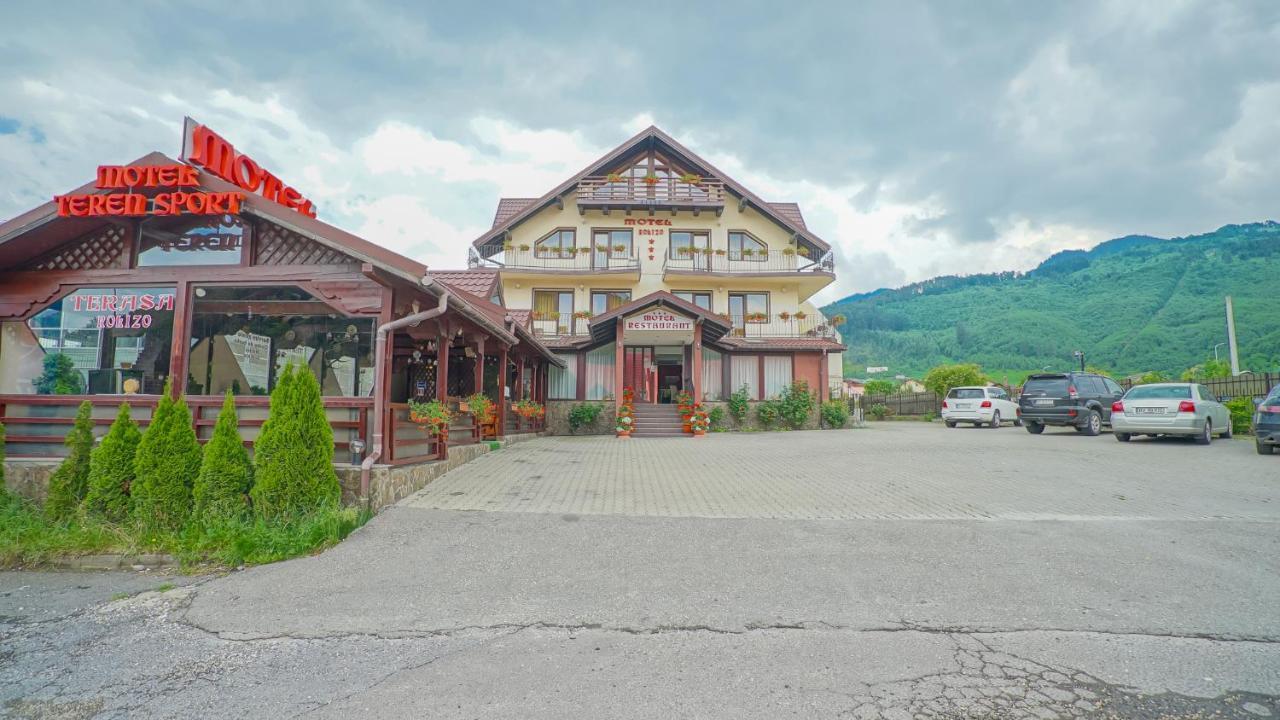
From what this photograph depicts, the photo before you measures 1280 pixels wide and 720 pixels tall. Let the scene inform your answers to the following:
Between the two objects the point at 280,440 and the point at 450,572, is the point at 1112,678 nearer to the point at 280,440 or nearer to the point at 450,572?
the point at 450,572

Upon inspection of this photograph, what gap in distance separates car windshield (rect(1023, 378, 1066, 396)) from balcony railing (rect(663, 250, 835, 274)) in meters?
9.92

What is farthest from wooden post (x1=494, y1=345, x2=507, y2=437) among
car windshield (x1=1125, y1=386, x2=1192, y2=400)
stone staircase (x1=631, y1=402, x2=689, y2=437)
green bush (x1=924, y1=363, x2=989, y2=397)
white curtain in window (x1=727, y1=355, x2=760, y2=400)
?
green bush (x1=924, y1=363, x2=989, y2=397)

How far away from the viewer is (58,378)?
8562 millimetres

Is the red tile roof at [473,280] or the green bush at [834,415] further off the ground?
the red tile roof at [473,280]

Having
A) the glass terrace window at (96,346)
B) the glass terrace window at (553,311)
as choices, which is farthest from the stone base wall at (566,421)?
the glass terrace window at (96,346)

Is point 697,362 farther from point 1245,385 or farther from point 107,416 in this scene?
point 1245,385

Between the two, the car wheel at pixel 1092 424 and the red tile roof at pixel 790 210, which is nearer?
the car wheel at pixel 1092 424

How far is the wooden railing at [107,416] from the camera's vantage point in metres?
7.91

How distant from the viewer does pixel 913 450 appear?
42.1ft

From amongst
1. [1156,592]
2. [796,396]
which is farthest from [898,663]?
[796,396]

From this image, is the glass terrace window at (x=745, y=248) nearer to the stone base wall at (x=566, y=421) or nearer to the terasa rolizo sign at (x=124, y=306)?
the stone base wall at (x=566, y=421)

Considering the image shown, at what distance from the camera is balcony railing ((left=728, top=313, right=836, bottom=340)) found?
2433 cm

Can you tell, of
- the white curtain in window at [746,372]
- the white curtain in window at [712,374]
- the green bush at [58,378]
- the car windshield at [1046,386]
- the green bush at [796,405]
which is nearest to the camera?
the green bush at [58,378]

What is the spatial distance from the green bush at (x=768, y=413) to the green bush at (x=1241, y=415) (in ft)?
38.3
